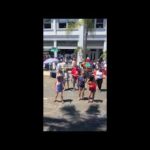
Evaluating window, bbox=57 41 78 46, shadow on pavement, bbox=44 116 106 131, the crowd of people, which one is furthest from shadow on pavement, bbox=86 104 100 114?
window, bbox=57 41 78 46

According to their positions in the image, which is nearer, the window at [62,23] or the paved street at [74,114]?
the paved street at [74,114]

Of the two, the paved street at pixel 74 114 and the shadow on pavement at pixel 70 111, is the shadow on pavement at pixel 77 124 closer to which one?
the paved street at pixel 74 114

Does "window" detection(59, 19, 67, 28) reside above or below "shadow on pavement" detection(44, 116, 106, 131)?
above

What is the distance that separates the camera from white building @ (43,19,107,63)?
27.9 meters

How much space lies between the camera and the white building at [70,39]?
27.9m

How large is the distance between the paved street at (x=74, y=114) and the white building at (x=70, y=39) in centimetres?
1719

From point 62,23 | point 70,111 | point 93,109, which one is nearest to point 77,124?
point 70,111

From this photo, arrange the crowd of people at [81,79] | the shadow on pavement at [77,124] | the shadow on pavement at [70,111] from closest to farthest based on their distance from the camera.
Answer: the shadow on pavement at [77,124], the shadow on pavement at [70,111], the crowd of people at [81,79]

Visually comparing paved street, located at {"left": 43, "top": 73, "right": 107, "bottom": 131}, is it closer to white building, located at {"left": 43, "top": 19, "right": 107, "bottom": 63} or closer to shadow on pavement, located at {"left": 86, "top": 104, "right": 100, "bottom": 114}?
shadow on pavement, located at {"left": 86, "top": 104, "right": 100, "bottom": 114}

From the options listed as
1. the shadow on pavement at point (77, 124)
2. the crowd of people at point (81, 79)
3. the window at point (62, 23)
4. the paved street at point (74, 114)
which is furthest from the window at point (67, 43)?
the shadow on pavement at point (77, 124)

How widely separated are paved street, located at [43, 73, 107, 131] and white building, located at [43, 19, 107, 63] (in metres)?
17.2
